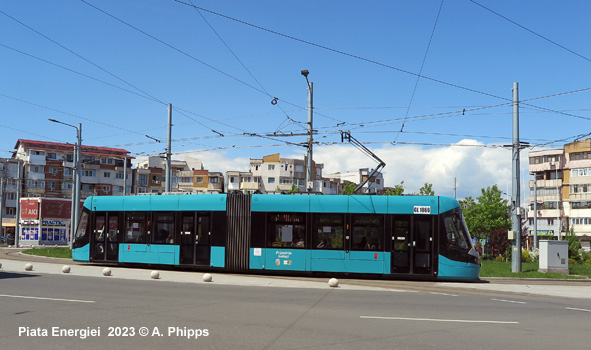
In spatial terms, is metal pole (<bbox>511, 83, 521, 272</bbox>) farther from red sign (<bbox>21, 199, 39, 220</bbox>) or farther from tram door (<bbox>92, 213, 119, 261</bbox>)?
red sign (<bbox>21, 199, 39, 220</bbox>)

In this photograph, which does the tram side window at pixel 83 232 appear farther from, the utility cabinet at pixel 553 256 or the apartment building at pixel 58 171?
the apartment building at pixel 58 171

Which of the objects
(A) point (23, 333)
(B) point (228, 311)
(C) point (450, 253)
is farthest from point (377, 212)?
(A) point (23, 333)

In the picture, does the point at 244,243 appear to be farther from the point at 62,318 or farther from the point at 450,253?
the point at 62,318

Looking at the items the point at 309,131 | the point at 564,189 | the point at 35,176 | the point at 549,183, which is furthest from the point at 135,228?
the point at 549,183

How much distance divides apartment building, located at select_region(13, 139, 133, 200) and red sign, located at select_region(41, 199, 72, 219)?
512 inches

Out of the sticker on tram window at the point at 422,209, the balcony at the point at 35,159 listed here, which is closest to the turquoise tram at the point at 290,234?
the sticker on tram window at the point at 422,209

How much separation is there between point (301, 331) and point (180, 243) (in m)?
15.1

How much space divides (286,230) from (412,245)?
182 inches

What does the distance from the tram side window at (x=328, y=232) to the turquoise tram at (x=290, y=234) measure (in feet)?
0.12

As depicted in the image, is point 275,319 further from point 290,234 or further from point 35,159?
point 35,159

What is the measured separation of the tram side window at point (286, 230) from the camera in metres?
22.3

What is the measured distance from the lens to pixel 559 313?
42.0 ft

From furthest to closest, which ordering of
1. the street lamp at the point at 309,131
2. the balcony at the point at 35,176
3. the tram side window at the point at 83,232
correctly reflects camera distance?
the balcony at the point at 35,176
the street lamp at the point at 309,131
the tram side window at the point at 83,232

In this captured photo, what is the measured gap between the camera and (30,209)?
238ft
